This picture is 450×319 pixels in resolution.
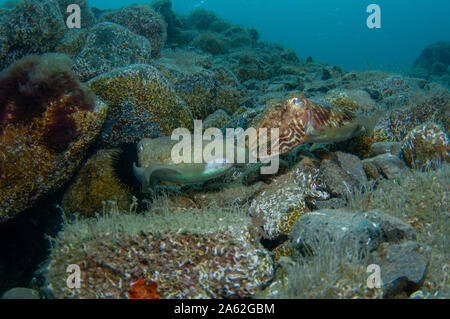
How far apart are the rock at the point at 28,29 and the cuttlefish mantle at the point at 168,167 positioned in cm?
693

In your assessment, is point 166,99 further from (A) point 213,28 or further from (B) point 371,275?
(A) point 213,28

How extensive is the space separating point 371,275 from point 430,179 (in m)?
2.43

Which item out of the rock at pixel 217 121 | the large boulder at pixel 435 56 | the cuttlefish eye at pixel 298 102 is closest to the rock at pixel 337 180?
the cuttlefish eye at pixel 298 102

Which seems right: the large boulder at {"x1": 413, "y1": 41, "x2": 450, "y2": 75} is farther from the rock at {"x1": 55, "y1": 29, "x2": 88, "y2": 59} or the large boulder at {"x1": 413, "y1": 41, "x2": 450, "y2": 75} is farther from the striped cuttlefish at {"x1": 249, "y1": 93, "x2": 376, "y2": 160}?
the rock at {"x1": 55, "y1": 29, "x2": 88, "y2": 59}

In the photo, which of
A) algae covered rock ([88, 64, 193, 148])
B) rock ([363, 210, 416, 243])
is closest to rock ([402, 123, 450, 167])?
rock ([363, 210, 416, 243])

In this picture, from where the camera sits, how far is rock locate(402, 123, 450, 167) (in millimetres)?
4465

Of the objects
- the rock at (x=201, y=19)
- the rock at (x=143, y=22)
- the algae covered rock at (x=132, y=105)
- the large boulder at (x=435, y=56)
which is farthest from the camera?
the large boulder at (x=435, y=56)

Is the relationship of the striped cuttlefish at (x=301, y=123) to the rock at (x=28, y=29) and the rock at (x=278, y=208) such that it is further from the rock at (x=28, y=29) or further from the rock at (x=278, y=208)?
the rock at (x=28, y=29)

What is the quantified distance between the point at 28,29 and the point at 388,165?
10257 mm

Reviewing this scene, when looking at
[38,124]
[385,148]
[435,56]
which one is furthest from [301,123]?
[435,56]

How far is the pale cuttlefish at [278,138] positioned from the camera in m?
3.45

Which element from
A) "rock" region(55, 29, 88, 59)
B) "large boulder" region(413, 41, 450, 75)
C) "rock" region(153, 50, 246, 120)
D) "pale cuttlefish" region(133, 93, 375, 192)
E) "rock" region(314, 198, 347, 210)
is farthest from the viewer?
"large boulder" region(413, 41, 450, 75)

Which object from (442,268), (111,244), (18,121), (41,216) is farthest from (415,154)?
(41,216)

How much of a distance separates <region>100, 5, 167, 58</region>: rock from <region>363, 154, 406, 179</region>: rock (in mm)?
9301
